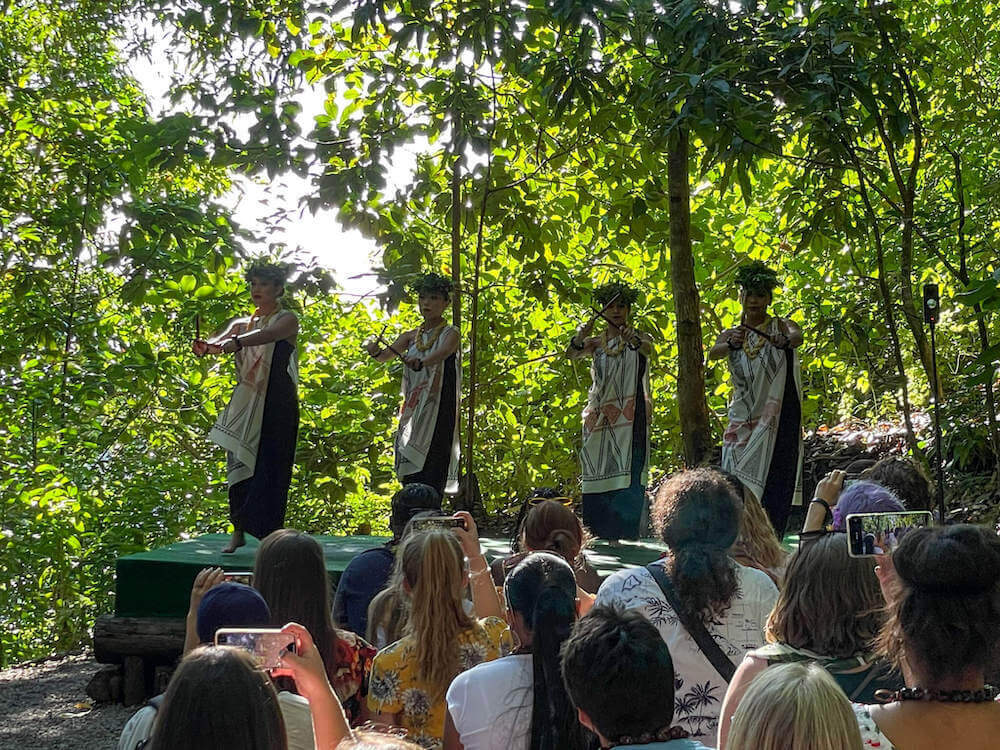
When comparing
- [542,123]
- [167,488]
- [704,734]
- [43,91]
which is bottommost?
[704,734]

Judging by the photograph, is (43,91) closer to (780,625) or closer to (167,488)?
(167,488)

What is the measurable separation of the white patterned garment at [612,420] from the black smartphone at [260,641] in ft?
19.8

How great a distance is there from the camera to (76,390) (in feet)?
31.2

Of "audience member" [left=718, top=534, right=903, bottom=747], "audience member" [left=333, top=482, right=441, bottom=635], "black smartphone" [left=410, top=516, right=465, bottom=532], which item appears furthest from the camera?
"audience member" [left=333, top=482, right=441, bottom=635]

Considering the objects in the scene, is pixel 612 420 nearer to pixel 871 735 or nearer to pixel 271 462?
pixel 271 462

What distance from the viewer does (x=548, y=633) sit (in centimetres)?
259

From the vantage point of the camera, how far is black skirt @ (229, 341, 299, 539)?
7.08 meters

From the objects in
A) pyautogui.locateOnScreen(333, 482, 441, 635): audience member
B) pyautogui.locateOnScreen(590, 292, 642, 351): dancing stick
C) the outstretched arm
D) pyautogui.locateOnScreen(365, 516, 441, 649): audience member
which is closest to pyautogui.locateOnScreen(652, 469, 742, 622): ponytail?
pyautogui.locateOnScreen(365, 516, 441, 649): audience member

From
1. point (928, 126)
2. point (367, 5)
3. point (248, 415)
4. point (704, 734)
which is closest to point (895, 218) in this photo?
point (928, 126)

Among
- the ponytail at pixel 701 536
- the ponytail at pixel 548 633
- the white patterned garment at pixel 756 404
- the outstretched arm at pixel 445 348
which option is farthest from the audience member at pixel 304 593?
the white patterned garment at pixel 756 404

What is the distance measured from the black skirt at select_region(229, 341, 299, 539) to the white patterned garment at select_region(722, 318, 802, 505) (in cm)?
278

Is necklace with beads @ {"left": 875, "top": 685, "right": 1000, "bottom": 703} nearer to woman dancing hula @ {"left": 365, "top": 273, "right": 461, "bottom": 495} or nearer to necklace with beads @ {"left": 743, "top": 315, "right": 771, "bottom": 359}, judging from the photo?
necklace with beads @ {"left": 743, "top": 315, "right": 771, "bottom": 359}

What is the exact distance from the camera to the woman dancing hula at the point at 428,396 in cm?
733

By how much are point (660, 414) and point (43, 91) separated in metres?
6.29
